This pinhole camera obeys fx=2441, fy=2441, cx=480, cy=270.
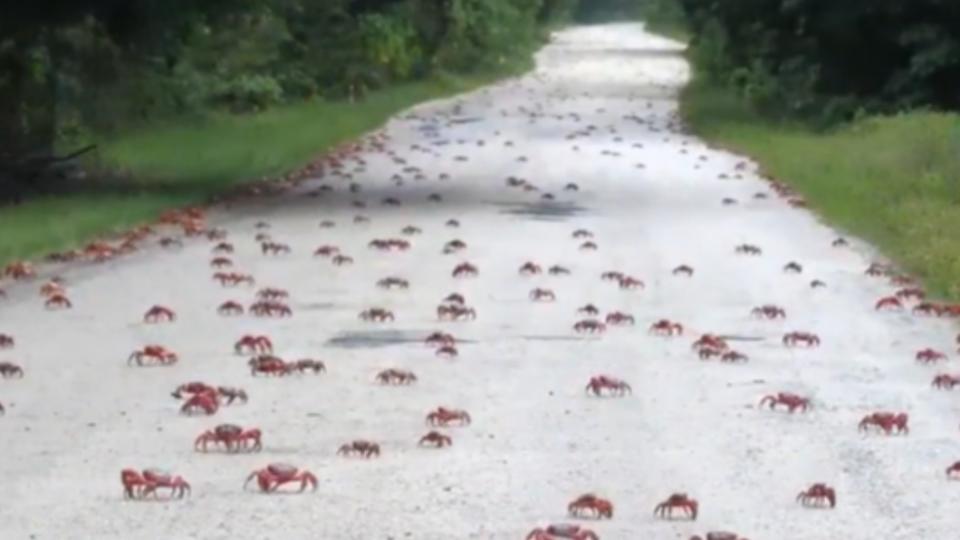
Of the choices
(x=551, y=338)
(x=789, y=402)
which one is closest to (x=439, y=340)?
(x=551, y=338)

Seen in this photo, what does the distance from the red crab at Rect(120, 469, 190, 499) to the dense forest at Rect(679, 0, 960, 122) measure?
98.0ft

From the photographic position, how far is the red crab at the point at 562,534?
28.9 feet

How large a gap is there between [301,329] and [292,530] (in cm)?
630

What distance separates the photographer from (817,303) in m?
17.4


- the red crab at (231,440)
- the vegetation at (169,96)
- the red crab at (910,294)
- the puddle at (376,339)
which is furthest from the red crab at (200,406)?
the vegetation at (169,96)

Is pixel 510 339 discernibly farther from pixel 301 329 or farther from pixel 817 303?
pixel 817 303

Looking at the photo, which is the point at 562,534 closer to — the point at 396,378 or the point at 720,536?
the point at 720,536

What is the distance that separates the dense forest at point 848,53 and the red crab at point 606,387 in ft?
86.7

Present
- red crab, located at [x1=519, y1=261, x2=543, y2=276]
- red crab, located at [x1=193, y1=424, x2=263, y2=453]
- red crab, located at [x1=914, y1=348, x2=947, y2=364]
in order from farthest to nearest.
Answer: red crab, located at [x1=519, y1=261, x2=543, y2=276] < red crab, located at [x1=914, y1=348, x2=947, y2=364] < red crab, located at [x1=193, y1=424, x2=263, y2=453]

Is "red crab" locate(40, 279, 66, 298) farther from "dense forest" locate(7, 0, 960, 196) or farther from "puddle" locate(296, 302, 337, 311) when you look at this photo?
"dense forest" locate(7, 0, 960, 196)

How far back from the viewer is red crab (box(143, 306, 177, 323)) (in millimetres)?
15992

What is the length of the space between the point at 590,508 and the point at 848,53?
1303 inches

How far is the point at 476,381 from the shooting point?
530 inches

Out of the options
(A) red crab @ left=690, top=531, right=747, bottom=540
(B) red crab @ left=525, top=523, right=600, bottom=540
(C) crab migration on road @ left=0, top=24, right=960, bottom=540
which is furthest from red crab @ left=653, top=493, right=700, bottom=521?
(B) red crab @ left=525, top=523, right=600, bottom=540
